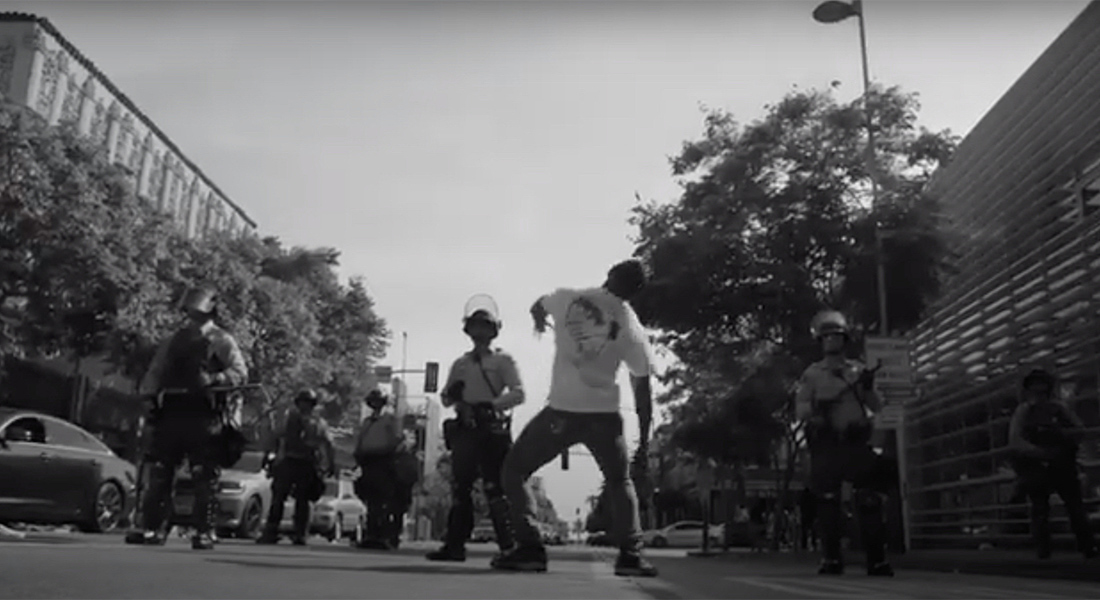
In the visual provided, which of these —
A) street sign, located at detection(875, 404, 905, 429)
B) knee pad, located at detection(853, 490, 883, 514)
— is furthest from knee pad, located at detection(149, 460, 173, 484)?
street sign, located at detection(875, 404, 905, 429)

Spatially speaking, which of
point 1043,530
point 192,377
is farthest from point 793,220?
point 192,377

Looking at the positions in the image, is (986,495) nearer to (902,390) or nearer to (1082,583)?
(902,390)

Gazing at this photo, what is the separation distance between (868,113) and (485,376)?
1235cm

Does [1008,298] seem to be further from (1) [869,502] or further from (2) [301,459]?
(2) [301,459]

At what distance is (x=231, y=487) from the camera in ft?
58.6

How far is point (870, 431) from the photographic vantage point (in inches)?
311

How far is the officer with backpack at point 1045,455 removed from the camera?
9695 mm

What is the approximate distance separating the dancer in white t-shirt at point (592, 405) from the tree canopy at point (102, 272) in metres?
20.1

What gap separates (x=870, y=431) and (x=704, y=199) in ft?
35.4

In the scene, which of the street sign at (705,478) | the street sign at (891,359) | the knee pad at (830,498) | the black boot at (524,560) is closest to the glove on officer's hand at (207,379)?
the black boot at (524,560)

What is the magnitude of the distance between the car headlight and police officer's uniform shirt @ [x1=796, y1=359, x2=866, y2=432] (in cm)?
1235

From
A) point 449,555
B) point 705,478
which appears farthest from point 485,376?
point 705,478

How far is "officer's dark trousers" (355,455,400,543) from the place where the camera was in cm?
1255

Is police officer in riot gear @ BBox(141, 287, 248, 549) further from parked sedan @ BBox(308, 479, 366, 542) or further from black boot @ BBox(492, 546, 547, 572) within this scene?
parked sedan @ BBox(308, 479, 366, 542)
